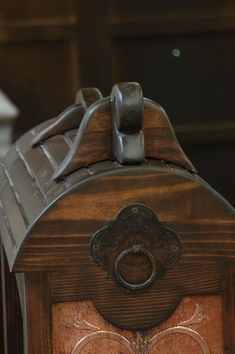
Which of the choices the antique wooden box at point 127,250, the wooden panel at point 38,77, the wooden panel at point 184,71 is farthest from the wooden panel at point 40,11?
the antique wooden box at point 127,250

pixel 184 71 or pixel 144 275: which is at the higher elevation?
pixel 184 71

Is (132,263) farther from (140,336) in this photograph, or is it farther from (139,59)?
(139,59)

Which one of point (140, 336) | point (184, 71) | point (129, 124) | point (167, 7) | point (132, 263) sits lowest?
point (140, 336)

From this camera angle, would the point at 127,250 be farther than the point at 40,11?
No

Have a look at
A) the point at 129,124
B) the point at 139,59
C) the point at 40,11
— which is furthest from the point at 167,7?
the point at 129,124

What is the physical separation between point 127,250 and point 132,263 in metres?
0.03

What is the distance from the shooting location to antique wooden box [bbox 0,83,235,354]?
2.22 metres

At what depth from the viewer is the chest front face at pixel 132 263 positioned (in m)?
2.22

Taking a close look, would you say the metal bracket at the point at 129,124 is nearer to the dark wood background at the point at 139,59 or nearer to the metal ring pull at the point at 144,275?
the metal ring pull at the point at 144,275

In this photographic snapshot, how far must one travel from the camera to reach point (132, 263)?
224 cm

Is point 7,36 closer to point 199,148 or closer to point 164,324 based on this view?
point 199,148

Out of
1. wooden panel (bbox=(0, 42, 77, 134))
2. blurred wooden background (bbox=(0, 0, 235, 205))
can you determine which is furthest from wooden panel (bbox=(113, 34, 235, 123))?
wooden panel (bbox=(0, 42, 77, 134))

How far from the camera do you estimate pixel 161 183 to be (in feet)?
7.31

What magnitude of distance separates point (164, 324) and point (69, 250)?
0.85ft
